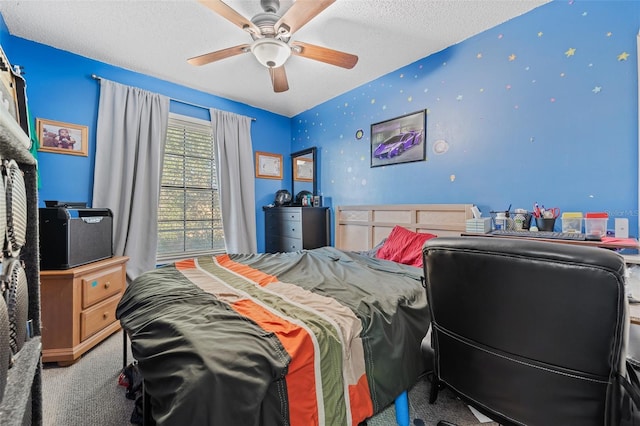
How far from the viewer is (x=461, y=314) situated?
95 cm

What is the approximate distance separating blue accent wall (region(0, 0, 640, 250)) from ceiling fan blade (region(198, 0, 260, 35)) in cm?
176

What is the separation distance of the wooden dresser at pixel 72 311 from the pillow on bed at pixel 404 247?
2.37 metres

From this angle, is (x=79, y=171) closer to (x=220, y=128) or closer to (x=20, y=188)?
(x=220, y=128)

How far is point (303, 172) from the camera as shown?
4.24 metres

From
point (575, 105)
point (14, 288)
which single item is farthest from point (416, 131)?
point (14, 288)

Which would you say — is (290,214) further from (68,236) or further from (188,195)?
(68,236)

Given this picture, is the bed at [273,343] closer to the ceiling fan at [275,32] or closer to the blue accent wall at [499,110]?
the blue accent wall at [499,110]

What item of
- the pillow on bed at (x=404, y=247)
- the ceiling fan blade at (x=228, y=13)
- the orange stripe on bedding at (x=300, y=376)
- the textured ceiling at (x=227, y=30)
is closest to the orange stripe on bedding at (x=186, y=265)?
the orange stripe on bedding at (x=300, y=376)

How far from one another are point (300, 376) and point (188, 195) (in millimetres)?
3240

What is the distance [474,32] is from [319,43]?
1.34 m

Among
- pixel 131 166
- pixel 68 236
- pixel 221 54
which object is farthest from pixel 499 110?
pixel 131 166

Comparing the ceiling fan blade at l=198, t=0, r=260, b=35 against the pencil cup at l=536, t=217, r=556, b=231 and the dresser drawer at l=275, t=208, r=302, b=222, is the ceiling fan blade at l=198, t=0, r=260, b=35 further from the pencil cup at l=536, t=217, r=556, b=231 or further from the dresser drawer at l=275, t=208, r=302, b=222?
the pencil cup at l=536, t=217, r=556, b=231

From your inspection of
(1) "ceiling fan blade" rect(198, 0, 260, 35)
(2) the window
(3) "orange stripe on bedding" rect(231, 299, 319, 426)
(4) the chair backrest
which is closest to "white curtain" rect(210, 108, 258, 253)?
(2) the window

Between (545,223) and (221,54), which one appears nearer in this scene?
(545,223)
